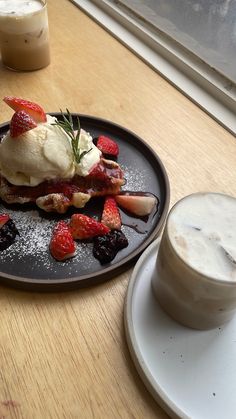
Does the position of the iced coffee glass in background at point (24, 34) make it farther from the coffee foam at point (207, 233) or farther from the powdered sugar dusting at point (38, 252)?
the coffee foam at point (207, 233)

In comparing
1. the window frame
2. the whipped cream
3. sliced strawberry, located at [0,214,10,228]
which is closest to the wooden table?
the window frame

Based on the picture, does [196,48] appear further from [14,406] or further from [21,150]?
[14,406]

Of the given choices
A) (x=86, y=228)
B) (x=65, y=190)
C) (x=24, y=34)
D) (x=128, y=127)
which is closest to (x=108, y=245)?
(x=86, y=228)

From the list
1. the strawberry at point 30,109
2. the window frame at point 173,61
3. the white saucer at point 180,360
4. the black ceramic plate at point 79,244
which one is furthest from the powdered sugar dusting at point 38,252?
the window frame at point 173,61

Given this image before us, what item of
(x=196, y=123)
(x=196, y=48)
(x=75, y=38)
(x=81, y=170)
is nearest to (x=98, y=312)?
(x=81, y=170)

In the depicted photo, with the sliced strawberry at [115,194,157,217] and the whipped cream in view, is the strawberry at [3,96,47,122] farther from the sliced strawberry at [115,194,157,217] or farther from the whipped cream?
the sliced strawberry at [115,194,157,217]

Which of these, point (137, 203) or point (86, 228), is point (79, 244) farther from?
point (137, 203)
